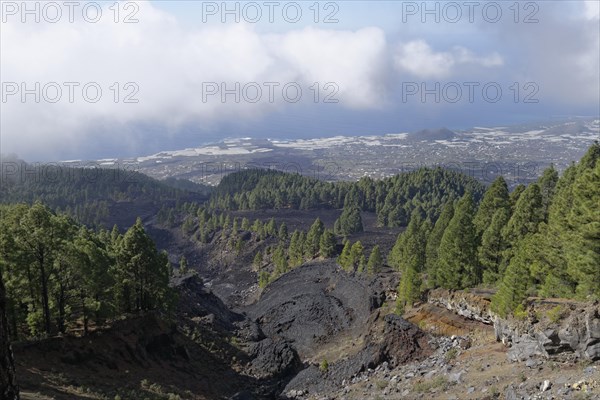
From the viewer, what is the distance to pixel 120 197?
195375mm

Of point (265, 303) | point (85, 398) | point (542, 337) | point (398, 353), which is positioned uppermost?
point (542, 337)

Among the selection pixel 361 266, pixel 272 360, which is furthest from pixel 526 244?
pixel 361 266

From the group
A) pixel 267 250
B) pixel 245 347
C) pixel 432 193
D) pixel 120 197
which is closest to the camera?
pixel 245 347

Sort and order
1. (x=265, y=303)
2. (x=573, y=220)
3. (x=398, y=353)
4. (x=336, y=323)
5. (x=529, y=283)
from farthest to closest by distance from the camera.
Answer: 1. (x=265, y=303)
2. (x=336, y=323)
3. (x=398, y=353)
4. (x=529, y=283)
5. (x=573, y=220)

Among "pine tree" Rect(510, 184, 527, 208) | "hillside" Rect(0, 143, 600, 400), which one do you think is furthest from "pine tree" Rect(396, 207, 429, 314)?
"pine tree" Rect(510, 184, 527, 208)

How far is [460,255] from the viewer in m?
41.1

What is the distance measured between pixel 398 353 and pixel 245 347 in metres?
20.3

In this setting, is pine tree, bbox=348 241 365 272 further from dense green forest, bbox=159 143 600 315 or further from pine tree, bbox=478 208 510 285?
pine tree, bbox=478 208 510 285

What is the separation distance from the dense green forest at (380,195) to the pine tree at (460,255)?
7848 centimetres

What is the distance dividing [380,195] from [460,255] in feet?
330

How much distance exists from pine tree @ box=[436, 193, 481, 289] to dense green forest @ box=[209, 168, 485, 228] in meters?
78.5

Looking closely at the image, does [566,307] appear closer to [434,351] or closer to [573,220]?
[573,220]

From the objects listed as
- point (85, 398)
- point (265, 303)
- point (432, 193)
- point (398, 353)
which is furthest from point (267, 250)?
point (85, 398)

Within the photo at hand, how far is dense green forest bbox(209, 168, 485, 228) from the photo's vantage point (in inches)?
4946
